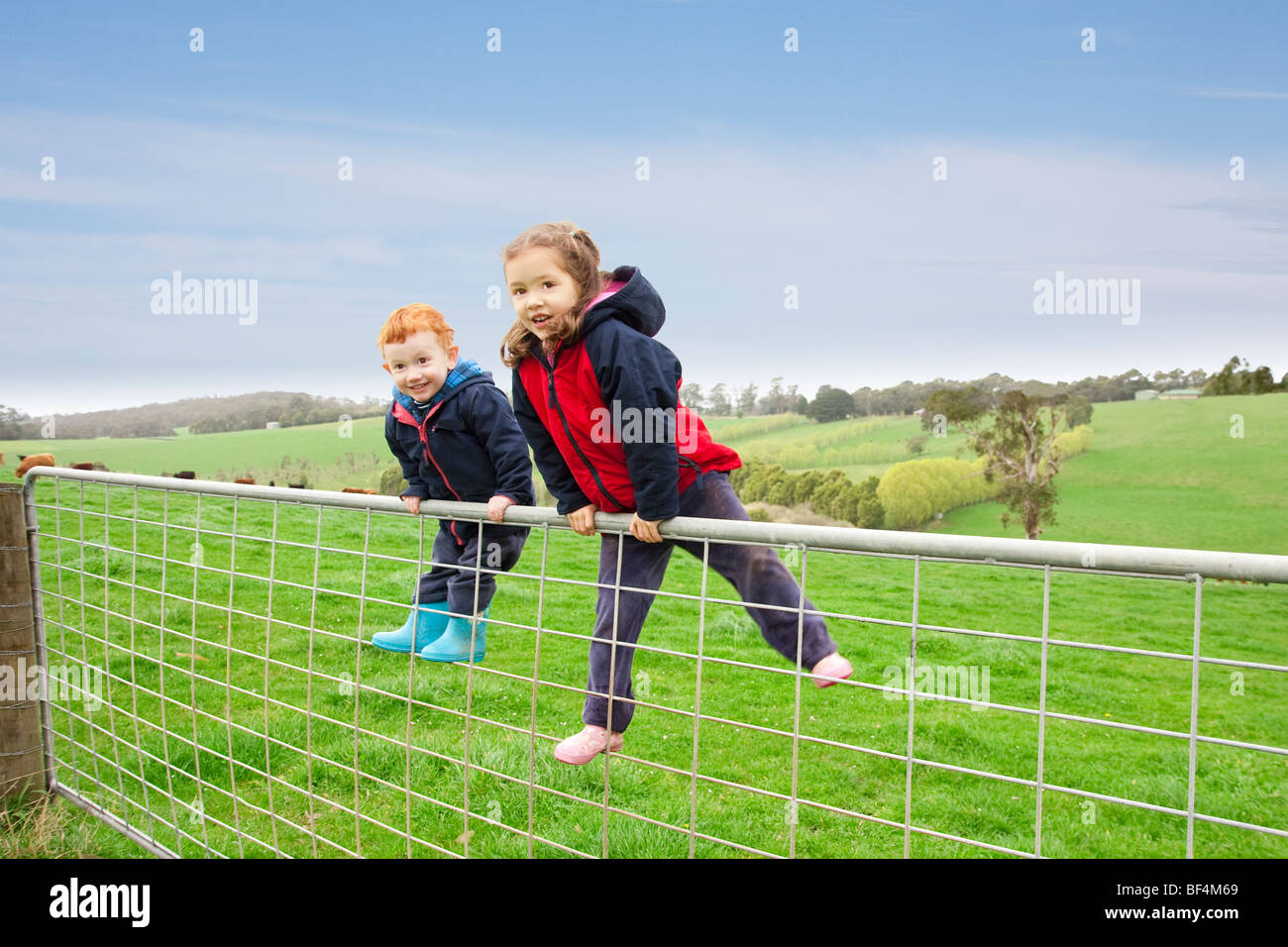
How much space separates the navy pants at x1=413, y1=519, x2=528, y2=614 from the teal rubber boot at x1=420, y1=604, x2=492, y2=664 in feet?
0.18

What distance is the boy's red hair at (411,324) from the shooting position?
10.9 ft

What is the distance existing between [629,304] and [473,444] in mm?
1106

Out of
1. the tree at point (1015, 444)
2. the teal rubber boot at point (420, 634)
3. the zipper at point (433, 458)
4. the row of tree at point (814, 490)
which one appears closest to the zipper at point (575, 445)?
the zipper at point (433, 458)

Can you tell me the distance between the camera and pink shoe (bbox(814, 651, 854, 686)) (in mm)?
2186

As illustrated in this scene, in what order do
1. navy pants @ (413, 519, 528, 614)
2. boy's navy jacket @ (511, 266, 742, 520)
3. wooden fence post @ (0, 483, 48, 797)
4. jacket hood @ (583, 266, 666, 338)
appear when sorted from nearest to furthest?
boy's navy jacket @ (511, 266, 742, 520), jacket hood @ (583, 266, 666, 338), navy pants @ (413, 519, 528, 614), wooden fence post @ (0, 483, 48, 797)

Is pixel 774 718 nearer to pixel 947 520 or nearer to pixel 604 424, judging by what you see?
pixel 604 424

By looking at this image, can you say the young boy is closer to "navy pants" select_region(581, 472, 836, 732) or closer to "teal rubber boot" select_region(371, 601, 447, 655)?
"teal rubber boot" select_region(371, 601, 447, 655)

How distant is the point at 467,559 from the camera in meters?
3.19

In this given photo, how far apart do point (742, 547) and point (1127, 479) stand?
22781 mm

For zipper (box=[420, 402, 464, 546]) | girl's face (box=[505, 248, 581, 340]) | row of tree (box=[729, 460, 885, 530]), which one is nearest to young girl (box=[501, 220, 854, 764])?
girl's face (box=[505, 248, 581, 340])

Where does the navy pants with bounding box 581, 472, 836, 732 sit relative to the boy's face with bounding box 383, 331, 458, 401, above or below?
below

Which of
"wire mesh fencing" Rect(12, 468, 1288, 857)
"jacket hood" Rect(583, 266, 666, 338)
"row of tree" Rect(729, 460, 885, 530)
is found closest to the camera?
"wire mesh fencing" Rect(12, 468, 1288, 857)

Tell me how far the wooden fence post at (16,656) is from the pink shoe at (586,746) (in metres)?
2.65
